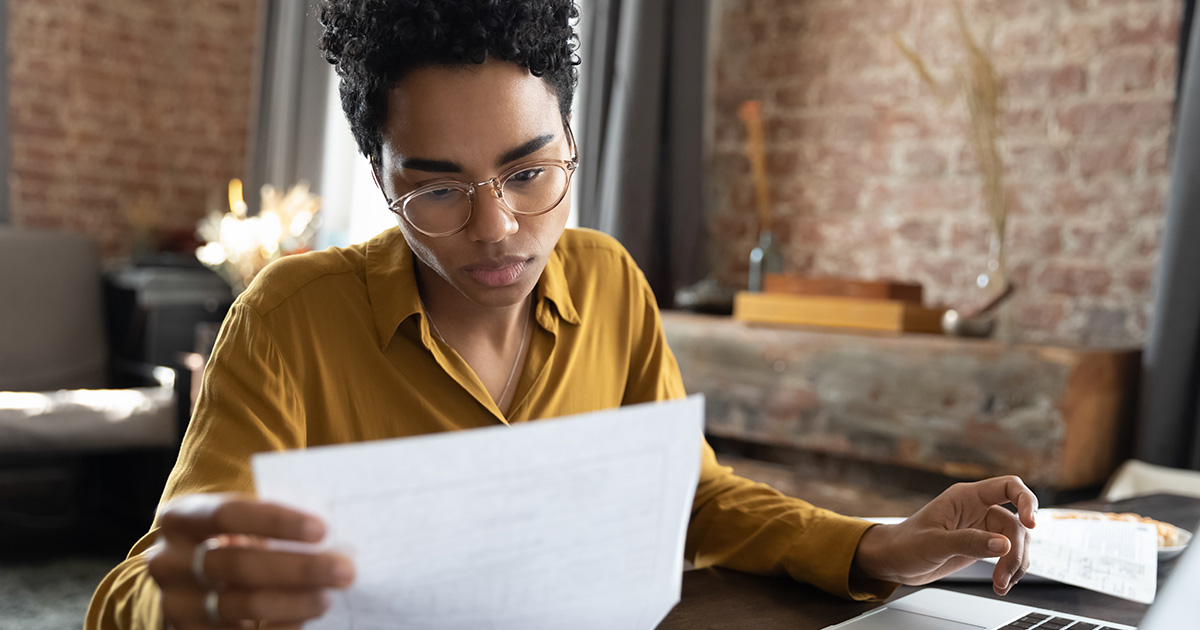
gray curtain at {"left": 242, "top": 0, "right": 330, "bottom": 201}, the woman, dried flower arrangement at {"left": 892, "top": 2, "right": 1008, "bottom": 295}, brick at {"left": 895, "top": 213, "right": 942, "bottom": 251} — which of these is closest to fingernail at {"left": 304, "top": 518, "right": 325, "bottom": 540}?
the woman

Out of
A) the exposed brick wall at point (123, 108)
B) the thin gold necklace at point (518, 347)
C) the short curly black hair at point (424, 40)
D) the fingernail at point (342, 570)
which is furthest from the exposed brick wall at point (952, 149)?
the exposed brick wall at point (123, 108)

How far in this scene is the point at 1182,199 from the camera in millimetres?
2129

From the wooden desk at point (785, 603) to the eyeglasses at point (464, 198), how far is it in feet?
1.30

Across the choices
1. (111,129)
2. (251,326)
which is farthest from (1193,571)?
(111,129)

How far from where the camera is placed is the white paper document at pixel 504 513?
0.53 meters

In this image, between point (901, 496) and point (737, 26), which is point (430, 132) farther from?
point (737, 26)

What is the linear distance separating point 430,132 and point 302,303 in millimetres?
227

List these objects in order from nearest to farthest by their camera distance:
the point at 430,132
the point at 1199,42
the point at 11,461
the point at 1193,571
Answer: the point at 1193,571
the point at 430,132
the point at 1199,42
the point at 11,461

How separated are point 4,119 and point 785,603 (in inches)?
154

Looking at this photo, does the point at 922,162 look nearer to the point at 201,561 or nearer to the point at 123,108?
the point at 201,561

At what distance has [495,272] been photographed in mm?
933

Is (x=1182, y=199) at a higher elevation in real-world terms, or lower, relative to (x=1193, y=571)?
higher

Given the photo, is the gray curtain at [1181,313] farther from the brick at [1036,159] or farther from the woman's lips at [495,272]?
the woman's lips at [495,272]

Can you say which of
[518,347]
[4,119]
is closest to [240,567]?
[518,347]
